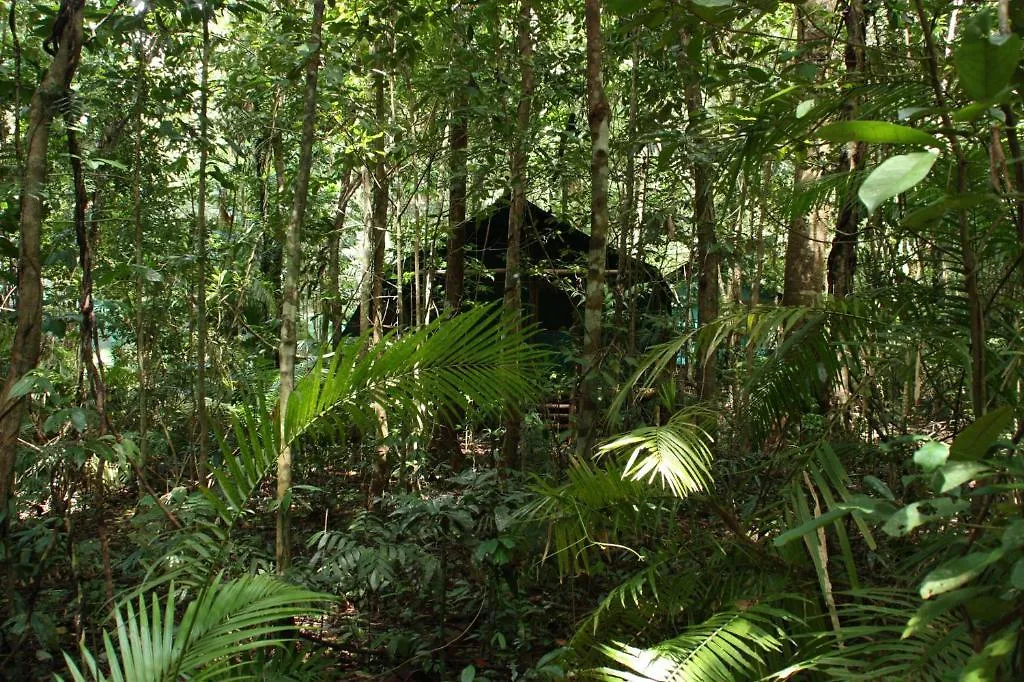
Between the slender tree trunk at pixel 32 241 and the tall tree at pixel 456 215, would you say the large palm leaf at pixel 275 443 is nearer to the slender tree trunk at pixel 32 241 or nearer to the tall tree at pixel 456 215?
the slender tree trunk at pixel 32 241

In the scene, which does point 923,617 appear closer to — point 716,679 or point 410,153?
point 716,679

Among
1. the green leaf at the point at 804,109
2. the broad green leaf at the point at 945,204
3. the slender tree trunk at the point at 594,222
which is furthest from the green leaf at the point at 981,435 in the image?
the slender tree trunk at the point at 594,222

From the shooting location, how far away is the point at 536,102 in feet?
18.5

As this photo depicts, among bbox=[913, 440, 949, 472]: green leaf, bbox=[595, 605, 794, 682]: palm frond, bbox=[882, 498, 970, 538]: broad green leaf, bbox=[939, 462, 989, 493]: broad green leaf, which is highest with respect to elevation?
bbox=[913, 440, 949, 472]: green leaf

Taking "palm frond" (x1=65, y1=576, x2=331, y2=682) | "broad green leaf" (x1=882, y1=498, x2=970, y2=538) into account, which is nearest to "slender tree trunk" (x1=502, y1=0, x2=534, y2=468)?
"palm frond" (x1=65, y1=576, x2=331, y2=682)

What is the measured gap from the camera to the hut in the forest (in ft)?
19.9

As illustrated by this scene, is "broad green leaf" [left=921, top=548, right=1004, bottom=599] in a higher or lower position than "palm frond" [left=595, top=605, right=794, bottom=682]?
higher

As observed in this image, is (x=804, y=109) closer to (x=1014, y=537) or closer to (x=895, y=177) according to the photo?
(x=895, y=177)

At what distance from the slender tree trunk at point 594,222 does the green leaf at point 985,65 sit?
247 cm

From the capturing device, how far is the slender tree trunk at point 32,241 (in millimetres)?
3031

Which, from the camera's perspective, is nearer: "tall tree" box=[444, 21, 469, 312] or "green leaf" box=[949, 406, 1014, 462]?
"green leaf" box=[949, 406, 1014, 462]

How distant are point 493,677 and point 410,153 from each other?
126 inches

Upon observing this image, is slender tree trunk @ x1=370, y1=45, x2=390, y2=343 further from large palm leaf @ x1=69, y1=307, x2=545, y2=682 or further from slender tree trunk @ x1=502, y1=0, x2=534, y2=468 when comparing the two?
large palm leaf @ x1=69, y1=307, x2=545, y2=682

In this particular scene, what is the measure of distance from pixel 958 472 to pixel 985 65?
516mm
